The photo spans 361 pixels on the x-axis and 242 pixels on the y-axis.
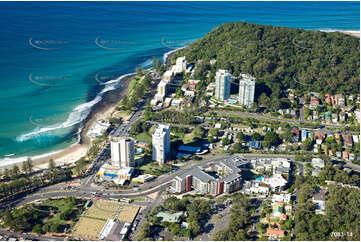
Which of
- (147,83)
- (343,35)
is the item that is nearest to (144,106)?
(147,83)

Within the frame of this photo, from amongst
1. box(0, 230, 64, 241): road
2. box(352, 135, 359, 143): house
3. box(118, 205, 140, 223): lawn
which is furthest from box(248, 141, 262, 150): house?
box(0, 230, 64, 241): road

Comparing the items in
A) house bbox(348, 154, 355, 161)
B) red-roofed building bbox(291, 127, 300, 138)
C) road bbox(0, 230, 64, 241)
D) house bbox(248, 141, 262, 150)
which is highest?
red-roofed building bbox(291, 127, 300, 138)

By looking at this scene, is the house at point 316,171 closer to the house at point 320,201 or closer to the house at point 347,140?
the house at point 320,201

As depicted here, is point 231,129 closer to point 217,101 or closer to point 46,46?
point 217,101

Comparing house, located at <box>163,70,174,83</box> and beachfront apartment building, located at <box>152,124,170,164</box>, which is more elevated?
house, located at <box>163,70,174,83</box>

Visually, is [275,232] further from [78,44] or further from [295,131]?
[78,44]

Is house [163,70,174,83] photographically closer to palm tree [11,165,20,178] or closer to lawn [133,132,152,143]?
lawn [133,132,152,143]

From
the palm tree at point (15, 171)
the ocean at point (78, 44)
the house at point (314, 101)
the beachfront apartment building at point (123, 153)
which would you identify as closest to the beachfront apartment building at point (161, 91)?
the ocean at point (78, 44)
